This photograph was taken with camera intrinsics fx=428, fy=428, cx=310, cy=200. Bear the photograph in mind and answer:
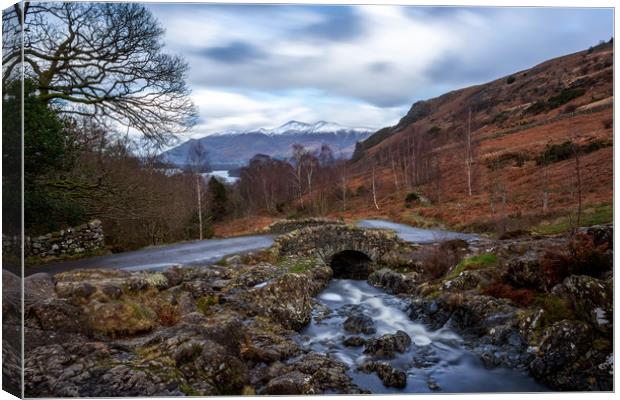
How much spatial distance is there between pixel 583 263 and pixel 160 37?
23.7 ft

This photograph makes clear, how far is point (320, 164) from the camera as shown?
8.94 meters

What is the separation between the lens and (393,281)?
480 inches

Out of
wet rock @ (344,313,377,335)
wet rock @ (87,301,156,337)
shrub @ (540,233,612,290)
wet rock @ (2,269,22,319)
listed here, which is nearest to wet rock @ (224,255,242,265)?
wet rock @ (344,313,377,335)

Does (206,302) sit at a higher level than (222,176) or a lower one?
lower

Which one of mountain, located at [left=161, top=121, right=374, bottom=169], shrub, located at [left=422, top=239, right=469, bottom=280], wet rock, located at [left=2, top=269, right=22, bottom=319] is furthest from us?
shrub, located at [left=422, top=239, right=469, bottom=280]

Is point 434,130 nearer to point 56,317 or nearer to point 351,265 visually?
point 351,265

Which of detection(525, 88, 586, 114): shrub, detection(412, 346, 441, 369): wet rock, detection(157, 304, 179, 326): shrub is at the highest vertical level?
detection(525, 88, 586, 114): shrub

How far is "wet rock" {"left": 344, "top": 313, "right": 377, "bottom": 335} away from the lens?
7714 mm

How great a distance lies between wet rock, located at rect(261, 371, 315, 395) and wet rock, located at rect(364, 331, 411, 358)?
4.67ft

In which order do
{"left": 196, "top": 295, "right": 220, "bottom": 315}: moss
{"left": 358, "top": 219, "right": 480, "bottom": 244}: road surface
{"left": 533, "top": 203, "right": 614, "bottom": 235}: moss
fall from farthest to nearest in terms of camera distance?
{"left": 358, "top": 219, "right": 480, "bottom": 244}: road surface, {"left": 196, "top": 295, "right": 220, "bottom": 315}: moss, {"left": 533, "top": 203, "right": 614, "bottom": 235}: moss

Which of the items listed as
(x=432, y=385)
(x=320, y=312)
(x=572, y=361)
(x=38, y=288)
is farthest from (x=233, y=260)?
(x=572, y=361)

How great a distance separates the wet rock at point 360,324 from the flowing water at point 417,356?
13cm

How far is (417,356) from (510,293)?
2.87m

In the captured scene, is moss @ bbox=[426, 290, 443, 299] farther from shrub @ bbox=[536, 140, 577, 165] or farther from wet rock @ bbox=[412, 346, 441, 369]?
shrub @ bbox=[536, 140, 577, 165]
